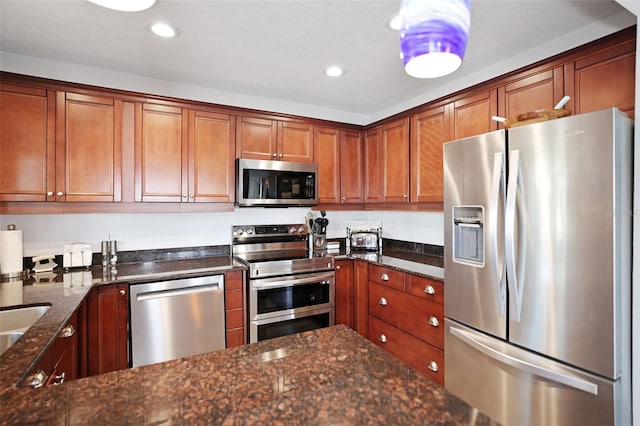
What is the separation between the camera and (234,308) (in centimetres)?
254

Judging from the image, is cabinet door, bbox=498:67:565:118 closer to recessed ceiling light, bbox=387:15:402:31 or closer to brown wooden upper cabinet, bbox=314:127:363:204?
recessed ceiling light, bbox=387:15:402:31

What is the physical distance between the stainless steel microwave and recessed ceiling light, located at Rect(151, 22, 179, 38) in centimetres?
107

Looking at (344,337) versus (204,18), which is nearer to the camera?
(344,337)

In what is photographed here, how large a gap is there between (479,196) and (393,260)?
3.99 ft

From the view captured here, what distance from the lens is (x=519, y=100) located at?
6.90 feet

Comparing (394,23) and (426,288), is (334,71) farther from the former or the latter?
(426,288)

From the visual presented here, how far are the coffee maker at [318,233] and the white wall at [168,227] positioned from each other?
0.50 ft

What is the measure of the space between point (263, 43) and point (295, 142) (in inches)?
45.5

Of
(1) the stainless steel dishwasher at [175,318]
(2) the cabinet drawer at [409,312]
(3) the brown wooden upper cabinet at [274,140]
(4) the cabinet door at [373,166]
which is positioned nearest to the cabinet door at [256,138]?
(3) the brown wooden upper cabinet at [274,140]

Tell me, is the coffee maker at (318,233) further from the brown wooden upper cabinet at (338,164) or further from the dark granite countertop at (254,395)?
the dark granite countertop at (254,395)

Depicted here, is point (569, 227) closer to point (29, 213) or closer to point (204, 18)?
point (204, 18)

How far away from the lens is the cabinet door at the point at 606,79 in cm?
162

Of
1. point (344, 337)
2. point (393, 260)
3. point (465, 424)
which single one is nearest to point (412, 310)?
point (393, 260)

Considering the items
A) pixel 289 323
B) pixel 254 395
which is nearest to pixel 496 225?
pixel 254 395
